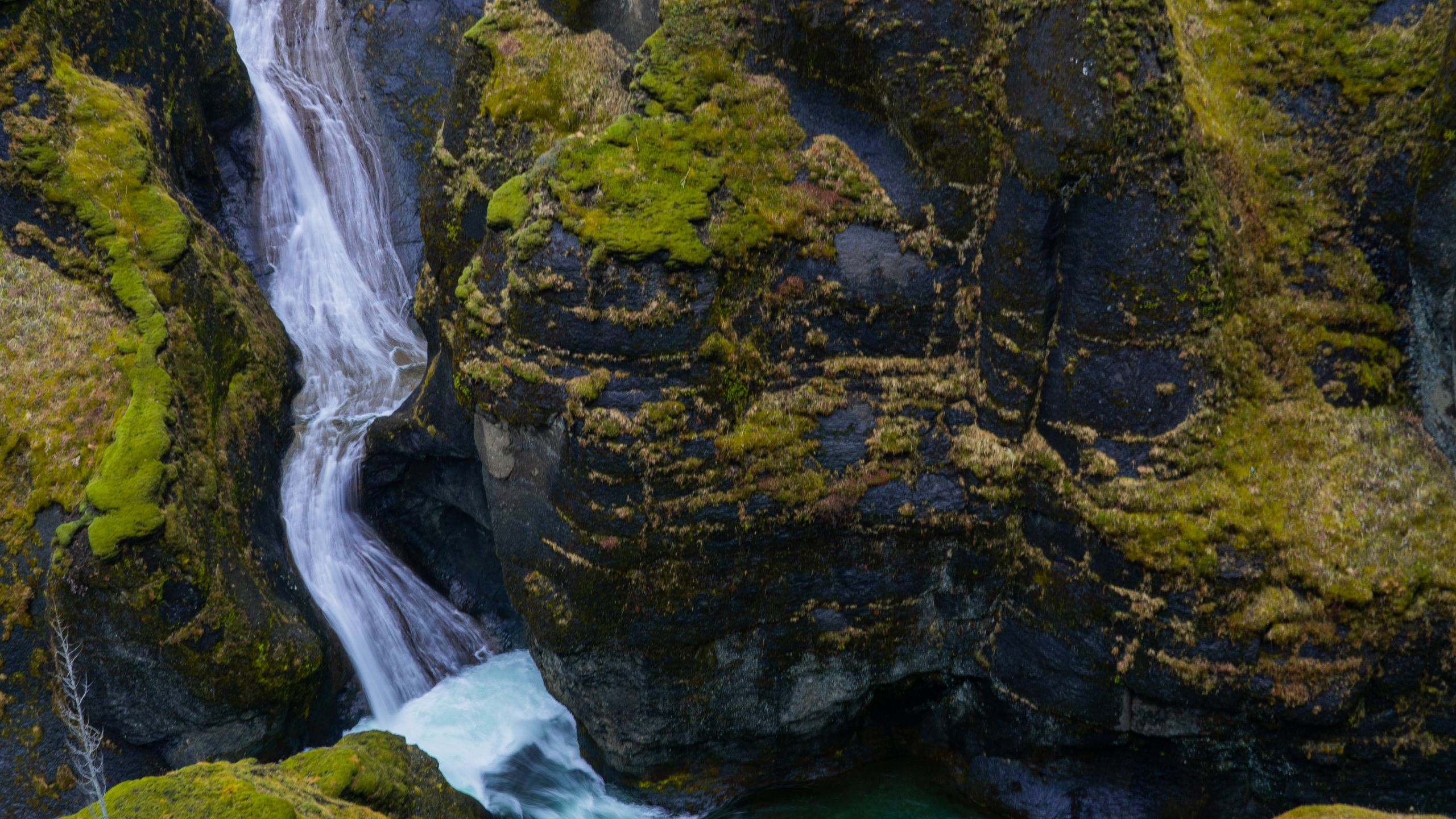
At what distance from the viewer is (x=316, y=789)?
248 inches

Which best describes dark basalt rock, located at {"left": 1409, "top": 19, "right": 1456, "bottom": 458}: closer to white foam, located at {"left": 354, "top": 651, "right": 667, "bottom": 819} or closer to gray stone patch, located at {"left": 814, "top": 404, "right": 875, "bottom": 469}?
gray stone patch, located at {"left": 814, "top": 404, "right": 875, "bottom": 469}

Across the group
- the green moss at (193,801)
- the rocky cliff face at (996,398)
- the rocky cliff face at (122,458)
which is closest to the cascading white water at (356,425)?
the rocky cliff face at (122,458)

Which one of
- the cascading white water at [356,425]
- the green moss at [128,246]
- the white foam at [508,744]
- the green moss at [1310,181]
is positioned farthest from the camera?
the cascading white water at [356,425]

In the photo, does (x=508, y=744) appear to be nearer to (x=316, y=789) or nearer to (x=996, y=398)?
(x=316, y=789)

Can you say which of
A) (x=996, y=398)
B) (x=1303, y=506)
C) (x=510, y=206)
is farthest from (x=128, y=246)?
(x=1303, y=506)

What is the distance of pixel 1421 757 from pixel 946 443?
4790mm

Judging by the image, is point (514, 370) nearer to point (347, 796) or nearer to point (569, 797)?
point (347, 796)

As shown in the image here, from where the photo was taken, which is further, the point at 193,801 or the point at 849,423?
the point at 849,423

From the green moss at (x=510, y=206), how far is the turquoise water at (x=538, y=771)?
245 inches

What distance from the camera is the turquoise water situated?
9109mm

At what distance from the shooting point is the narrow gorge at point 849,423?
7.23 m

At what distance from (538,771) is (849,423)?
5.73 meters

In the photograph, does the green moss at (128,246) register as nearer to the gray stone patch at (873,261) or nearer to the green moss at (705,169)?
the green moss at (705,169)

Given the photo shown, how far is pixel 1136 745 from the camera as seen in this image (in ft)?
26.8
